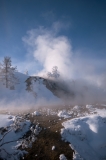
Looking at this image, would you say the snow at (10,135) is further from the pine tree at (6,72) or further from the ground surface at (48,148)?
the pine tree at (6,72)

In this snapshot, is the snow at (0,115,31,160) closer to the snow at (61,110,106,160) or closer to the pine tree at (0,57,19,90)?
the snow at (61,110,106,160)

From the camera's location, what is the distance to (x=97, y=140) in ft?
39.9

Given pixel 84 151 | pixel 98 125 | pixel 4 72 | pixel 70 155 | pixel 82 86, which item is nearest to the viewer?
pixel 70 155

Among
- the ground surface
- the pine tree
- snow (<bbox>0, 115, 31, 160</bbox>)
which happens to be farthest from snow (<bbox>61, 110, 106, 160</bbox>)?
the pine tree

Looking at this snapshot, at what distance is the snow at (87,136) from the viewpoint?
10.4m

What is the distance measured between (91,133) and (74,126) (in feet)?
7.31

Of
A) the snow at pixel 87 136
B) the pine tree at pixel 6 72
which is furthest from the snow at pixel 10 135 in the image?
the pine tree at pixel 6 72

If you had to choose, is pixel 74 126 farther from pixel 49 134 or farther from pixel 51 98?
pixel 51 98

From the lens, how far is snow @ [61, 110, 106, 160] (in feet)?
34.1

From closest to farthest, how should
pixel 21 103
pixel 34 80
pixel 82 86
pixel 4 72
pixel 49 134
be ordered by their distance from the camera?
pixel 49 134, pixel 21 103, pixel 4 72, pixel 34 80, pixel 82 86

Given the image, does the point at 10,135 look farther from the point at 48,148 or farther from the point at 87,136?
the point at 87,136

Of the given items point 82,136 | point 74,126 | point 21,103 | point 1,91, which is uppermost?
point 1,91

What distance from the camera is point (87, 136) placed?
12453mm

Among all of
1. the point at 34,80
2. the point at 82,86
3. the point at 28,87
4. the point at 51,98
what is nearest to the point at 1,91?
the point at 28,87
